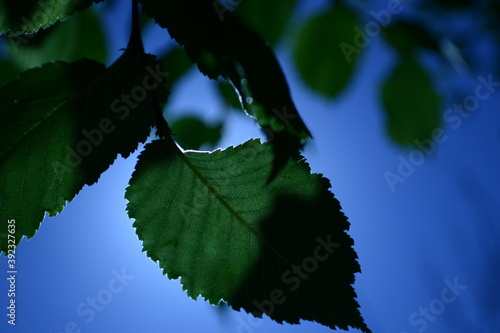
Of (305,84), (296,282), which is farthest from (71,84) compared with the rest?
(305,84)

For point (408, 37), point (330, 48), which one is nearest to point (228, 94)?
point (330, 48)

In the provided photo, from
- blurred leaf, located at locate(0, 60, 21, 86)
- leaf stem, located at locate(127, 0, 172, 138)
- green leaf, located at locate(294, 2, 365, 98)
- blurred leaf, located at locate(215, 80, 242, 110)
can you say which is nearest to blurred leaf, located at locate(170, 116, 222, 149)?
blurred leaf, located at locate(215, 80, 242, 110)

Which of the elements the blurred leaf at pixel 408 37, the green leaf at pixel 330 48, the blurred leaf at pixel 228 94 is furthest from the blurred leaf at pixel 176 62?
the blurred leaf at pixel 408 37

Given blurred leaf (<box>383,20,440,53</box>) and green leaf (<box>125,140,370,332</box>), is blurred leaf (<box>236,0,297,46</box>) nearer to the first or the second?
blurred leaf (<box>383,20,440,53</box>)

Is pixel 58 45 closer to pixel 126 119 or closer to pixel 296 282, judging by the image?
pixel 126 119

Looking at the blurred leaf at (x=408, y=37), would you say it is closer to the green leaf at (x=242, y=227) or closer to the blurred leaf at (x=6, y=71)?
the green leaf at (x=242, y=227)

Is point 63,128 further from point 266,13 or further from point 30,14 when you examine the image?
point 266,13
